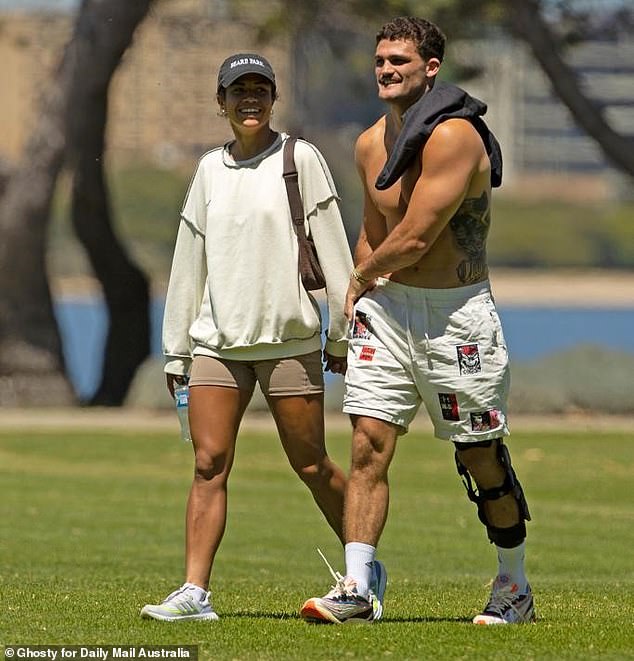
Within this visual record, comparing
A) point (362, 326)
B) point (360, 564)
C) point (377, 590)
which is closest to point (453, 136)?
point (362, 326)

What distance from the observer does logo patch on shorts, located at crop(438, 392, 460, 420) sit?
6969mm

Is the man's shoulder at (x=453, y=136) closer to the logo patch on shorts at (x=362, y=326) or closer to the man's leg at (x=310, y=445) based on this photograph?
the logo patch on shorts at (x=362, y=326)

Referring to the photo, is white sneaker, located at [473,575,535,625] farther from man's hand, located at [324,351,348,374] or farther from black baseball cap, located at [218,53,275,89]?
black baseball cap, located at [218,53,275,89]

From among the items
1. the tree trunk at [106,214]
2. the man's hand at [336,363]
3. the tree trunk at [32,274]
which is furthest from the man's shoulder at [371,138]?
the tree trunk at [32,274]

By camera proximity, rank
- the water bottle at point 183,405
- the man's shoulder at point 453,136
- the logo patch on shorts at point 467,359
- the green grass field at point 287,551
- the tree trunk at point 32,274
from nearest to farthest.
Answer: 1. the green grass field at point 287,551
2. the man's shoulder at point 453,136
3. the logo patch on shorts at point 467,359
4. the water bottle at point 183,405
5. the tree trunk at point 32,274

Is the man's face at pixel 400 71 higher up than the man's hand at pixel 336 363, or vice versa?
the man's face at pixel 400 71

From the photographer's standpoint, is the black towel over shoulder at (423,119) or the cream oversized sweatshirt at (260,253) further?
the cream oversized sweatshirt at (260,253)

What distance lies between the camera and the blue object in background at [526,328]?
5122cm

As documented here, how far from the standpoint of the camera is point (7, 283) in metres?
26.7

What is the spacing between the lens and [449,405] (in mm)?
6984

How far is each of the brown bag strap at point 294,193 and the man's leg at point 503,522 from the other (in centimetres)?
107

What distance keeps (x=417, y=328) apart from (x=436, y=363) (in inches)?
6.0

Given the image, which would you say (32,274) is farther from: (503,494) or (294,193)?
(503,494)

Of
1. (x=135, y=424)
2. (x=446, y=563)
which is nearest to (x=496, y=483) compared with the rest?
(x=446, y=563)
